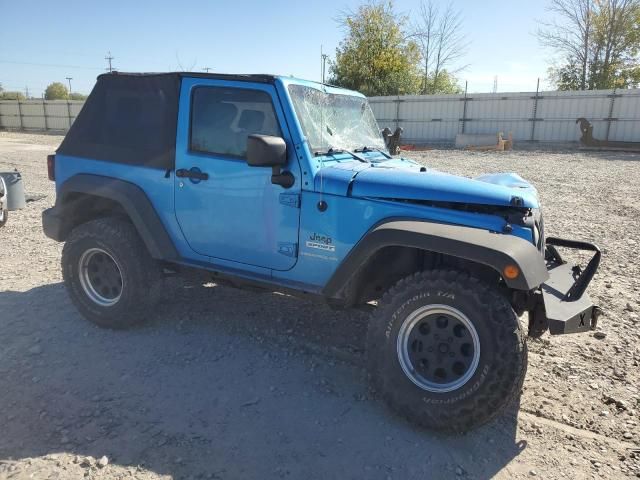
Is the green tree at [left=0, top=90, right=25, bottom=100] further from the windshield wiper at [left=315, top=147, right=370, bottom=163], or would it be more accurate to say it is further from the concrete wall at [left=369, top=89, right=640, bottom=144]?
the windshield wiper at [left=315, top=147, right=370, bottom=163]

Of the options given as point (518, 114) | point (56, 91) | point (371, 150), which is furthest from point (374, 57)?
point (56, 91)

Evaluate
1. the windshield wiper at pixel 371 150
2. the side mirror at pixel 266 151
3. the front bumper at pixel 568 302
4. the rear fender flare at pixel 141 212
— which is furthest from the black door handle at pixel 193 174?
the front bumper at pixel 568 302

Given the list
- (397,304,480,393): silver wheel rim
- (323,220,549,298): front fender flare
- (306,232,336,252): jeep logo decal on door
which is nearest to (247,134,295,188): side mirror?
(306,232,336,252): jeep logo decal on door

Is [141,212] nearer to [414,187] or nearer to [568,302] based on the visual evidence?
[414,187]

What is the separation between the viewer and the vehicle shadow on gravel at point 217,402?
267 centimetres

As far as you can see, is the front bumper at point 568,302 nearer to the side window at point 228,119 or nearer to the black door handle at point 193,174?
the side window at point 228,119

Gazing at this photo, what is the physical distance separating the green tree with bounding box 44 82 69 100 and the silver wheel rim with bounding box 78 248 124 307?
6387 cm

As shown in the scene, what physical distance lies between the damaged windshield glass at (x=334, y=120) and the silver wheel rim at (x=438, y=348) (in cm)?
139

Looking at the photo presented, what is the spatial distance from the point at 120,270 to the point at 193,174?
109 centimetres

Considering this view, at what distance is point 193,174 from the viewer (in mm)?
3684

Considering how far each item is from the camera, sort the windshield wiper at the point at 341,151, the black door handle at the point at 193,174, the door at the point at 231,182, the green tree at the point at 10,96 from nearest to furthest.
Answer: the door at the point at 231,182
the windshield wiper at the point at 341,151
the black door handle at the point at 193,174
the green tree at the point at 10,96

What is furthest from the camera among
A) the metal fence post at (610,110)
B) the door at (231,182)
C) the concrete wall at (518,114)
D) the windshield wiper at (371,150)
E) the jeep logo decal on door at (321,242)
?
the concrete wall at (518,114)

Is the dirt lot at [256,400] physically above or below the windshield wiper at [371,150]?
below

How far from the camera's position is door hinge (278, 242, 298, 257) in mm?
3414
